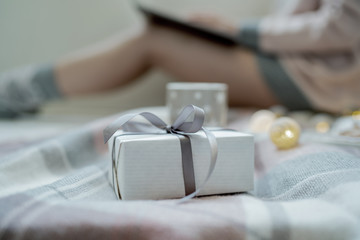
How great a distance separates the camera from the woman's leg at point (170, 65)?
0.81 metres

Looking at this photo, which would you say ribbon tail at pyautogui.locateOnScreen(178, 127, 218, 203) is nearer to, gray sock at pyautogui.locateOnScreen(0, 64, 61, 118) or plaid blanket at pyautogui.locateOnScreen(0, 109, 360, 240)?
plaid blanket at pyautogui.locateOnScreen(0, 109, 360, 240)

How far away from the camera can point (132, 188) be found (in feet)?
0.88

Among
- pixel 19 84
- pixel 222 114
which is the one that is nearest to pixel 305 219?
pixel 222 114

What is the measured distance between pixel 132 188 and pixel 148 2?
3.56ft

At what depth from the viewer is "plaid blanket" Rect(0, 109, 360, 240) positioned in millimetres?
210

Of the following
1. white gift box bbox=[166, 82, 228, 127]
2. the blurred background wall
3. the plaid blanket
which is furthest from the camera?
the blurred background wall

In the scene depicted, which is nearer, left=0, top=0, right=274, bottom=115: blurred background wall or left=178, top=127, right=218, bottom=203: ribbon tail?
left=178, top=127, right=218, bottom=203: ribbon tail

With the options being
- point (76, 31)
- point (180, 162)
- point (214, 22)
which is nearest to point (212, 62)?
point (214, 22)

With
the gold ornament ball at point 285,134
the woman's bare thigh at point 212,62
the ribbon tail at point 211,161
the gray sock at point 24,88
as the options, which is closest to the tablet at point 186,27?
the woman's bare thigh at point 212,62

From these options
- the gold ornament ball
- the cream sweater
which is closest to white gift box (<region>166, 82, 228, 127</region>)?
the gold ornament ball

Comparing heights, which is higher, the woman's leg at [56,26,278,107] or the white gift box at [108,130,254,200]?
the woman's leg at [56,26,278,107]

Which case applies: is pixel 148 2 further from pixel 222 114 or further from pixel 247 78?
pixel 222 114

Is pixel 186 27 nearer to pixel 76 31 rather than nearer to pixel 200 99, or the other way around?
pixel 200 99

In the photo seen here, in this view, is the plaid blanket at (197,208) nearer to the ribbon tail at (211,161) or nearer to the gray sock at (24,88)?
the ribbon tail at (211,161)
